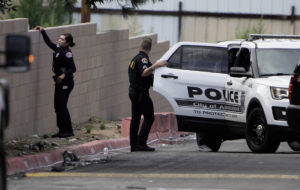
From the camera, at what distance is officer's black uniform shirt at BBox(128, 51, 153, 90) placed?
11203 millimetres

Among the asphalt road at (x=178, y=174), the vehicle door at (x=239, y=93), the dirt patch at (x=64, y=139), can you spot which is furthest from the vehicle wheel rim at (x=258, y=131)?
the dirt patch at (x=64, y=139)

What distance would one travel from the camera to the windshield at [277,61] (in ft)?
35.2

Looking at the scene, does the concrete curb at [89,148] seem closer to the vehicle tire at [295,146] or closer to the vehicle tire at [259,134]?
the vehicle tire at [259,134]

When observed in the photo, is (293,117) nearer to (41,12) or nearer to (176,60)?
(176,60)

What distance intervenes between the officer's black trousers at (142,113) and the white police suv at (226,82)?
0.33m

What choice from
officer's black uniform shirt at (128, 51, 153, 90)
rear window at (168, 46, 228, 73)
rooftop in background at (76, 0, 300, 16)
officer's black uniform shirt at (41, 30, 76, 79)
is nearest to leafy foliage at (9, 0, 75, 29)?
rooftop in background at (76, 0, 300, 16)

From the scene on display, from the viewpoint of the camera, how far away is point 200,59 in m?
11.3

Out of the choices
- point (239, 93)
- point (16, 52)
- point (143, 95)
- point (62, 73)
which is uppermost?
point (16, 52)

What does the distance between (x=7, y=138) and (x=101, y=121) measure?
153 inches

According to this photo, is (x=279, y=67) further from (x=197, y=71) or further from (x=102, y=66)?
(x=102, y=66)

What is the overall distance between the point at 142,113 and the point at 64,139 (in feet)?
5.24

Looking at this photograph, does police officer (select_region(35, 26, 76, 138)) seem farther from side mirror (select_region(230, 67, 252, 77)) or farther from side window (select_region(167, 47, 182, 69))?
side mirror (select_region(230, 67, 252, 77))

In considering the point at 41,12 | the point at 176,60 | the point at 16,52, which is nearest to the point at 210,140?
the point at 176,60

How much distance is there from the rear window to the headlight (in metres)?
1.32
